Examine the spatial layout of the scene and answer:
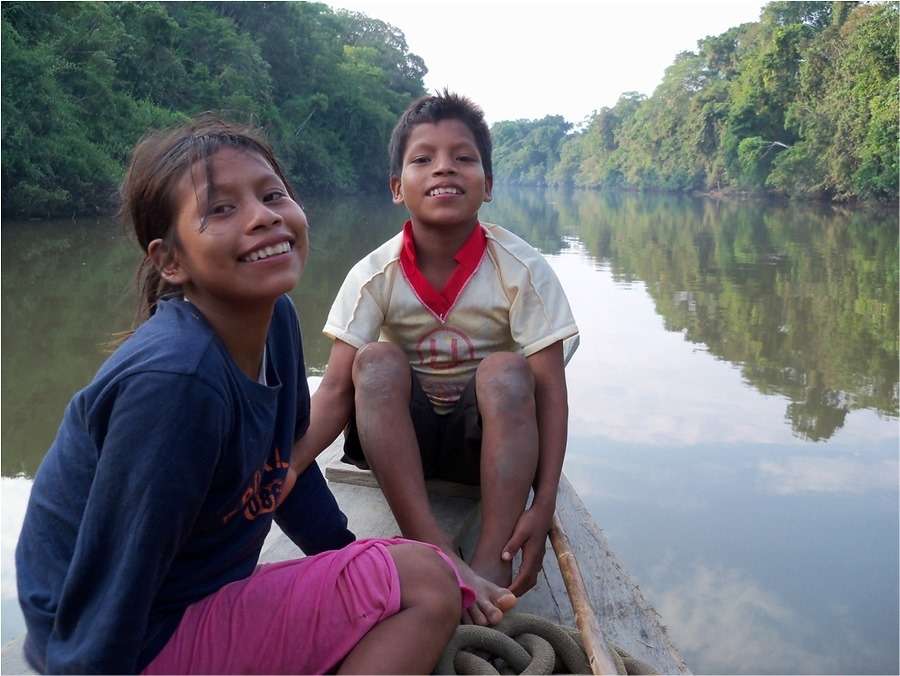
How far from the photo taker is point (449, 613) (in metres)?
1.08

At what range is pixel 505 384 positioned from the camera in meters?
1.55

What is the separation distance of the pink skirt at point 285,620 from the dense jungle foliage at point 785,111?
59.8 feet

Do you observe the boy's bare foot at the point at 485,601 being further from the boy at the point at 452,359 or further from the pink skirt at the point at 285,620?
the pink skirt at the point at 285,620

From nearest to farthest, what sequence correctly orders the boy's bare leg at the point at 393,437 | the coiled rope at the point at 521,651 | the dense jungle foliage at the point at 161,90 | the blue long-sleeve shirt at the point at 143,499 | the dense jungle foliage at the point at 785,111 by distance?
the blue long-sleeve shirt at the point at 143,499, the coiled rope at the point at 521,651, the boy's bare leg at the point at 393,437, the dense jungle foliage at the point at 161,90, the dense jungle foliage at the point at 785,111

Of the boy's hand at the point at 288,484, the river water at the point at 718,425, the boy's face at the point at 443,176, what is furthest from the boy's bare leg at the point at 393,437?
the river water at the point at 718,425

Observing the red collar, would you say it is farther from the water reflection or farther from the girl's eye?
the water reflection

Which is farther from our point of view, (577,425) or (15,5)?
(15,5)

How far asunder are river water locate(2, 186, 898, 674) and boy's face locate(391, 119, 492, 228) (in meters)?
1.07

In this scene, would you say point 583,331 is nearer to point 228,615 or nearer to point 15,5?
point 228,615

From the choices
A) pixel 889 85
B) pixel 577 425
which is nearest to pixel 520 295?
pixel 577 425

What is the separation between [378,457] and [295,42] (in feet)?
83.0

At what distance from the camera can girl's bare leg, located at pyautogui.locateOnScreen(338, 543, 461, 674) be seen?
102 centimetres

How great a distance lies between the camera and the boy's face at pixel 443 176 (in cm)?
178

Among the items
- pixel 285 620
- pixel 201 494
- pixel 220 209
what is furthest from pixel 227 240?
pixel 285 620
